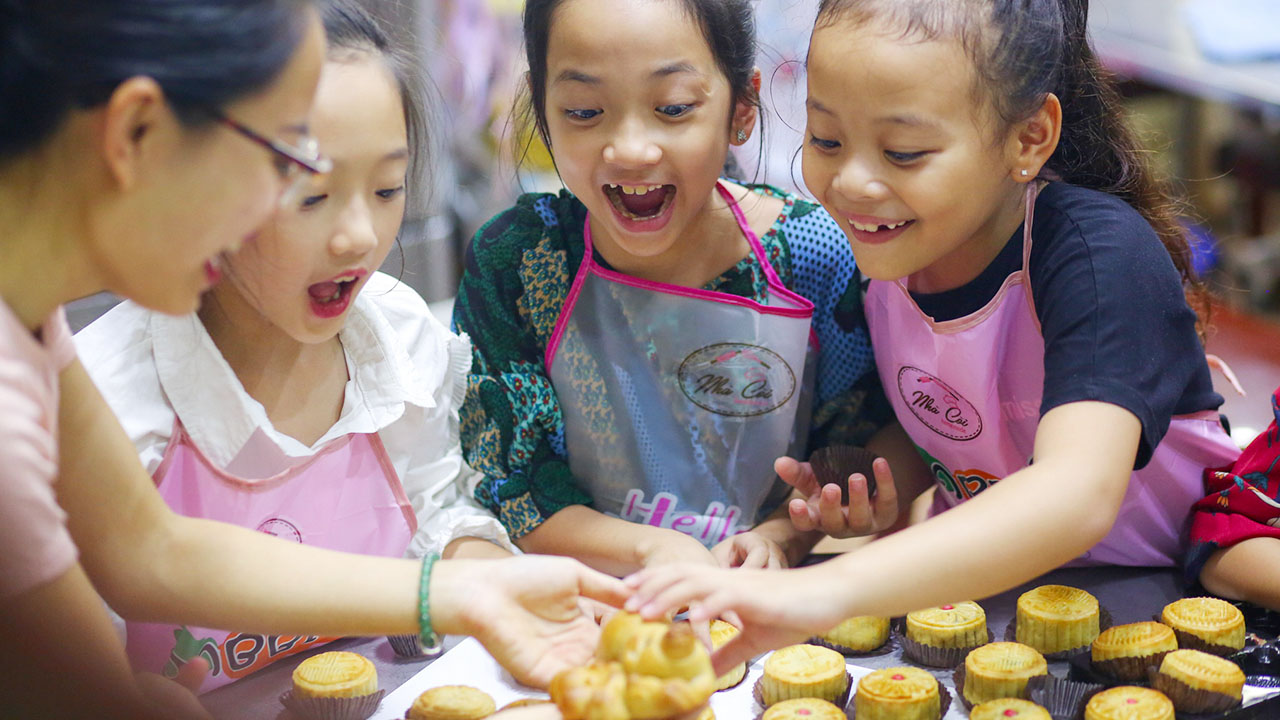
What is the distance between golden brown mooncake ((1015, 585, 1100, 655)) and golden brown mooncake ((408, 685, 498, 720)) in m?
0.64

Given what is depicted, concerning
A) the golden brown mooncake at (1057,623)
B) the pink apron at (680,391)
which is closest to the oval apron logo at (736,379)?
the pink apron at (680,391)

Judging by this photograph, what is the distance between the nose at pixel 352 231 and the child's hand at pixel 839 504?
0.60 metres

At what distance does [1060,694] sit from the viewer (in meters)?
1.20

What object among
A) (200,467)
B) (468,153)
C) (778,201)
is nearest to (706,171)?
(778,201)

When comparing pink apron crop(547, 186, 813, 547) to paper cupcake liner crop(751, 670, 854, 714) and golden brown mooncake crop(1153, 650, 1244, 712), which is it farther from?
golden brown mooncake crop(1153, 650, 1244, 712)

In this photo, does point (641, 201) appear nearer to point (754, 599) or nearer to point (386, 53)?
point (386, 53)

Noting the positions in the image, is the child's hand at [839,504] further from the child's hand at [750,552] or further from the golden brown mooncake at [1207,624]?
the golden brown mooncake at [1207,624]

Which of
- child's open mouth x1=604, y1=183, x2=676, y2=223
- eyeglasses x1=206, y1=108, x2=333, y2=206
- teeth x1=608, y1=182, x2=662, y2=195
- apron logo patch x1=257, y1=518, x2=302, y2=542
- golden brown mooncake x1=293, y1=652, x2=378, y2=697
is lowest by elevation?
golden brown mooncake x1=293, y1=652, x2=378, y2=697

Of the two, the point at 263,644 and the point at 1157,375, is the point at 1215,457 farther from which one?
the point at 263,644

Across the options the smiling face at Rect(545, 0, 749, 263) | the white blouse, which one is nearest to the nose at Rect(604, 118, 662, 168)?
the smiling face at Rect(545, 0, 749, 263)

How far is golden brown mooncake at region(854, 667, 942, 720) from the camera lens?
3.83 feet

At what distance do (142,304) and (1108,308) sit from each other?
969 mm

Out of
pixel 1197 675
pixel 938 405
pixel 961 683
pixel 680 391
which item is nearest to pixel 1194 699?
pixel 1197 675

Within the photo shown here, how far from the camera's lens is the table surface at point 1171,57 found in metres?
2.91
